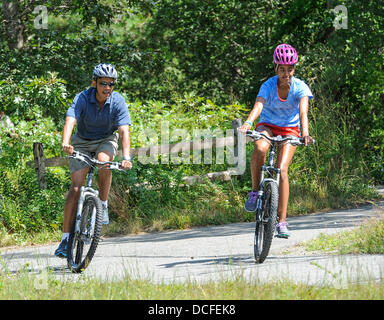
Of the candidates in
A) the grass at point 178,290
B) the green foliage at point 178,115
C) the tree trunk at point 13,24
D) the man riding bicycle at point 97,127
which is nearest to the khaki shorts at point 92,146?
the man riding bicycle at point 97,127

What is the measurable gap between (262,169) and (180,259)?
1379 mm

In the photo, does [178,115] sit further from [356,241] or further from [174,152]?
[356,241]

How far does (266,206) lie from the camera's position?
6.73 m

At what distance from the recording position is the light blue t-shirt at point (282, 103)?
7066mm

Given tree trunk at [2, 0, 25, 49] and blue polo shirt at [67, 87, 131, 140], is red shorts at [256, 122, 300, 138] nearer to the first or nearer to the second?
blue polo shirt at [67, 87, 131, 140]

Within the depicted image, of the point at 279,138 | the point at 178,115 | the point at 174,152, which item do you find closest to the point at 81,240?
the point at 279,138

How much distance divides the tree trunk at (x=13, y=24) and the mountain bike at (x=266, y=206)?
9.93m

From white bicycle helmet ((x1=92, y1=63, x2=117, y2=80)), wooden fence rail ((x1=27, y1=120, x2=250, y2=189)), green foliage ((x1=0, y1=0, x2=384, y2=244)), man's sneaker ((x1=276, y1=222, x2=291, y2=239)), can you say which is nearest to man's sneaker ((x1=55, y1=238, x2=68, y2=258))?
white bicycle helmet ((x1=92, y1=63, x2=117, y2=80))

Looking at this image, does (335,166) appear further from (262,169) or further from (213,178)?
(262,169)

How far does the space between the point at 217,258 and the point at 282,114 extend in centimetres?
169

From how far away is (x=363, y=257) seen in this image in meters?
6.35

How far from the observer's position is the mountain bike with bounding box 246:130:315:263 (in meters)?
6.54

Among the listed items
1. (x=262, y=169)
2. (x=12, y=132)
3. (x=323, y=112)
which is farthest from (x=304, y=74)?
(x=262, y=169)

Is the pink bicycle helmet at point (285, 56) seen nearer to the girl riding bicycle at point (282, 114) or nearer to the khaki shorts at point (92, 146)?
the girl riding bicycle at point (282, 114)
